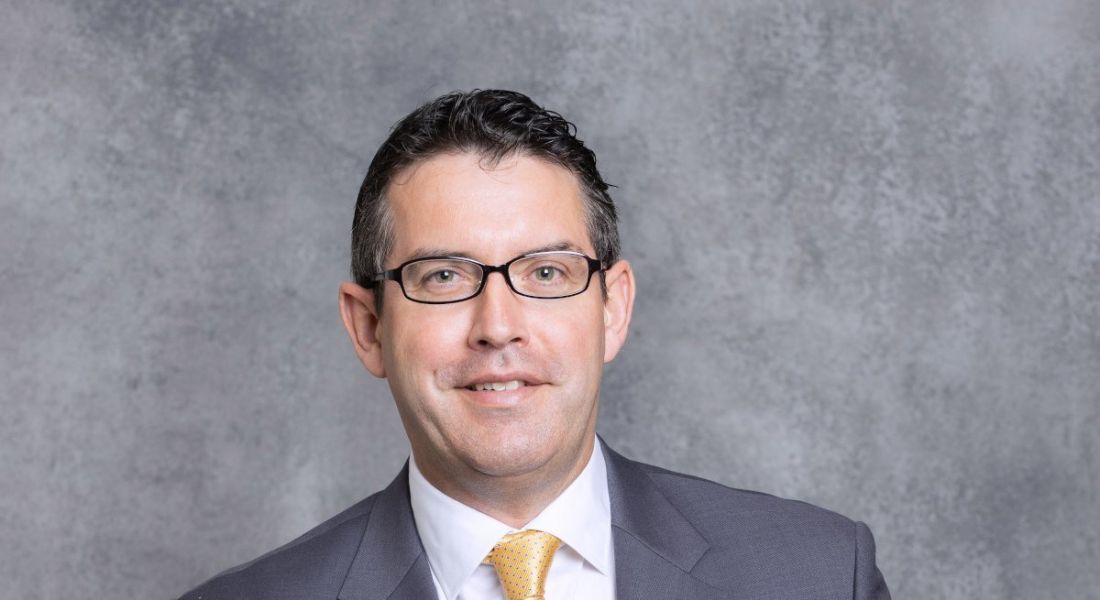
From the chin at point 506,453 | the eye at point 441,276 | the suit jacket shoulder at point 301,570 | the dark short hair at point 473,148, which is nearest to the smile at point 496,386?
the chin at point 506,453

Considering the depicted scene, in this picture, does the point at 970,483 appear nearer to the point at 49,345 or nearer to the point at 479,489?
the point at 479,489

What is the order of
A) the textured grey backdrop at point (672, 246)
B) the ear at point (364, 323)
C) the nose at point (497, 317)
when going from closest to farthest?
the nose at point (497, 317) → the ear at point (364, 323) → the textured grey backdrop at point (672, 246)

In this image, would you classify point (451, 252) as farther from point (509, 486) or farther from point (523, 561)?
point (523, 561)

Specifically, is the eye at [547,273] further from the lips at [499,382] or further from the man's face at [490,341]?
the lips at [499,382]

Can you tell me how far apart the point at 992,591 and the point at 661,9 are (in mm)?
2228

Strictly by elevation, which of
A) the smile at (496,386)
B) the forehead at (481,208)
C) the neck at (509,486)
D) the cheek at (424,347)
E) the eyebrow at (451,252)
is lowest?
the neck at (509,486)

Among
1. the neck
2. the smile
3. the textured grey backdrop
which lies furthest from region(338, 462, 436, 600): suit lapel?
the textured grey backdrop

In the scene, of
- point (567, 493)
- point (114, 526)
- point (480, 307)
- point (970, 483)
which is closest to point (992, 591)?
point (970, 483)

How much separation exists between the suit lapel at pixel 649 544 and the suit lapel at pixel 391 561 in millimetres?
420

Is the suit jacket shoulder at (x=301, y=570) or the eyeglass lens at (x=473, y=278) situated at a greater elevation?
the eyeglass lens at (x=473, y=278)

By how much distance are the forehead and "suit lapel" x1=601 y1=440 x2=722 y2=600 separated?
56 centimetres

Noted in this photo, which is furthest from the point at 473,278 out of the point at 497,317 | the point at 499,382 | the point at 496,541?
the point at 496,541

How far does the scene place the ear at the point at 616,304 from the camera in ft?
10.3

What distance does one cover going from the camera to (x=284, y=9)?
181 inches
